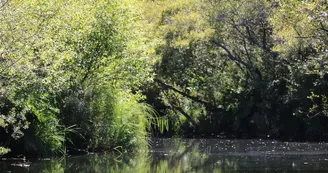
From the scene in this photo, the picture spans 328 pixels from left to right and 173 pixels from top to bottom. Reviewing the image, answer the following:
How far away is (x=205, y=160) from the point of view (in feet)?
73.8

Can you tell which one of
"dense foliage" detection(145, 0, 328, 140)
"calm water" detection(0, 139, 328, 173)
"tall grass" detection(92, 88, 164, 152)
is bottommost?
"calm water" detection(0, 139, 328, 173)

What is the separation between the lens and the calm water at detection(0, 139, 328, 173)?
63.1 ft

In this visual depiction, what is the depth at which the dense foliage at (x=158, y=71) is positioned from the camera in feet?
65.7

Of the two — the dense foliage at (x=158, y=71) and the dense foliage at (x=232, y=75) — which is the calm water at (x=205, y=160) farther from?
the dense foliage at (x=232, y=75)

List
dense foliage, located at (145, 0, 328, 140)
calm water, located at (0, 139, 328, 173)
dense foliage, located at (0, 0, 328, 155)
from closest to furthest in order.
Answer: calm water, located at (0, 139, 328, 173)
dense foliage, located at (0, 0, 328, 155)
dense foliage, located at (145, 0, 328, 140)

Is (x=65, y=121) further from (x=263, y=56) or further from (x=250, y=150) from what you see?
(x=263, y=56)

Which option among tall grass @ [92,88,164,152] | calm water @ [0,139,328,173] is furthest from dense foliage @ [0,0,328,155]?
calm water @ [0,139,328,173]

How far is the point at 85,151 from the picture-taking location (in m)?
24.4

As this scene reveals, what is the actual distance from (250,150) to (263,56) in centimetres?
932

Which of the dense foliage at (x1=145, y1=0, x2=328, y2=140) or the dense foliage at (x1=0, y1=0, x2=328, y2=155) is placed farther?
the dense foliage at (x1=145, y1=0, x2=328, y2=140)

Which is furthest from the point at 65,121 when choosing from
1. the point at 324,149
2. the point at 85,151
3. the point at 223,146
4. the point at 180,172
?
the point at 324,149

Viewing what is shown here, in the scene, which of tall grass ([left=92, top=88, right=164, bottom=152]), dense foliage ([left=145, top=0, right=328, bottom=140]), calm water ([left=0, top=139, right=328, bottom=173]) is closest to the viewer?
calm water ([left=0, top=139, right=328, bottom=173])

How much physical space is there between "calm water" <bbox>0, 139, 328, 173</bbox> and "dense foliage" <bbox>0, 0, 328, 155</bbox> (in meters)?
1.28

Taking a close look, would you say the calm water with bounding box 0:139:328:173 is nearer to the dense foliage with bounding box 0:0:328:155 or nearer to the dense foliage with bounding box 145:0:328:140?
the dense foliage with bounding box 0:0:328:155
